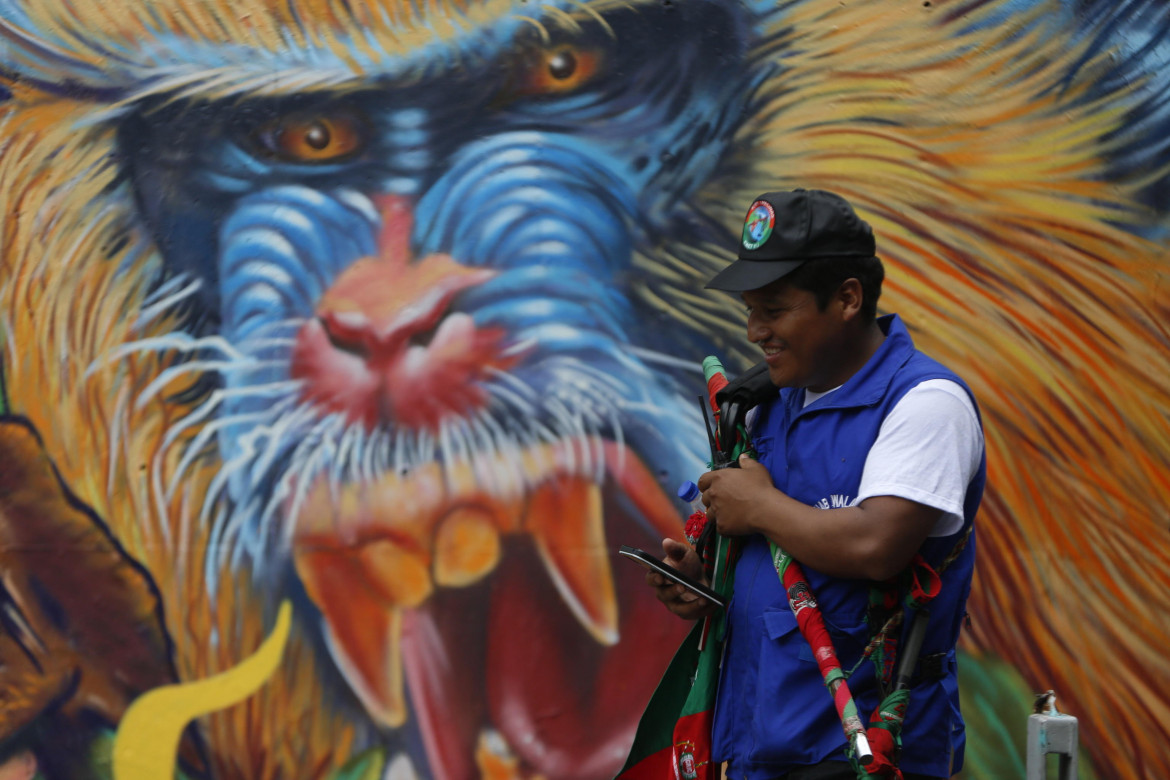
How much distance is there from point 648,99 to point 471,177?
2.34ft

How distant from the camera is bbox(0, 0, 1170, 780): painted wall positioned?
12.0 feet

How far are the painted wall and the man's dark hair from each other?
1.67 m

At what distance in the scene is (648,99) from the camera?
3.92 metres

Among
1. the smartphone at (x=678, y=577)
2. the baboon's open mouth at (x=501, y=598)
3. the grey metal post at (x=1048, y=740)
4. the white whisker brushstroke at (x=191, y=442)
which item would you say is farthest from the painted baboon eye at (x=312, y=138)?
the grey metal post at (x=1048, y=740)

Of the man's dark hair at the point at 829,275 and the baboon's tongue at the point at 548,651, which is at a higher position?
the man's dark hair at the point at 829,275

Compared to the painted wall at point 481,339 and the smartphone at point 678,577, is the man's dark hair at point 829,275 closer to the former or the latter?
the smartphone at point 678,577

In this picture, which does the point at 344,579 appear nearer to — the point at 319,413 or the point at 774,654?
the point at 319,413

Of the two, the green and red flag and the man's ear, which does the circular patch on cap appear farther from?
the green and red flag

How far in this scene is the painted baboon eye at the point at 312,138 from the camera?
4035 millimetres

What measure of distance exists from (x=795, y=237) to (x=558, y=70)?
2102mm

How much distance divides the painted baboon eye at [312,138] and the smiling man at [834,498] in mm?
2274

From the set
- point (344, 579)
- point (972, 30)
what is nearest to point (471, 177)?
point (344, 579)

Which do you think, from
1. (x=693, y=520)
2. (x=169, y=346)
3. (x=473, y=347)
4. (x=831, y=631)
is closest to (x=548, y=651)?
(x=473, y=347)

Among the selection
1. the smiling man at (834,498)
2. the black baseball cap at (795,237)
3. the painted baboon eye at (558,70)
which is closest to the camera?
the smiling man at (834,498)
